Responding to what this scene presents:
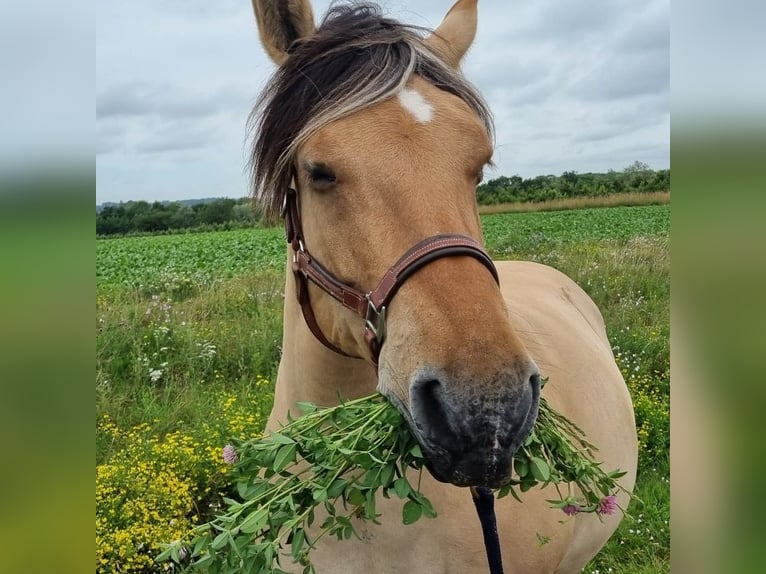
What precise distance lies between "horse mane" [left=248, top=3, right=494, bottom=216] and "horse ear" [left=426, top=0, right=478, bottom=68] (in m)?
0.27

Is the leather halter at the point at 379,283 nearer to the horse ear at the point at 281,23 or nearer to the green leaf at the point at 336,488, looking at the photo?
the green leaf at the point at 336,488

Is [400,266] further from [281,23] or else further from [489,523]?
[281,23]

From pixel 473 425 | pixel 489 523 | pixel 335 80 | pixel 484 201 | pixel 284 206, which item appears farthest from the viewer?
pixel 484 201

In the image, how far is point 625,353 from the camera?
6.27 meters

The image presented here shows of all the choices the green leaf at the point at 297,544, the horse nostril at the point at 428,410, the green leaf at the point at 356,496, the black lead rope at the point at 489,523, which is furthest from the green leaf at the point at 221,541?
the black lead rope at the point at 489,523

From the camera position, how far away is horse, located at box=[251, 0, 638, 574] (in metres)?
1.29

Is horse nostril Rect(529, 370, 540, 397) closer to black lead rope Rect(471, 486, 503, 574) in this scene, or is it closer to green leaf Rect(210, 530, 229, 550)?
black lead rope Rect(471, 486, 503, 574)

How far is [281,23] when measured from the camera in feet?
6.57

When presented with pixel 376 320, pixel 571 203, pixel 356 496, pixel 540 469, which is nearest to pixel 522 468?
pixel 540 469

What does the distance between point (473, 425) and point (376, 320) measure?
1.43ft

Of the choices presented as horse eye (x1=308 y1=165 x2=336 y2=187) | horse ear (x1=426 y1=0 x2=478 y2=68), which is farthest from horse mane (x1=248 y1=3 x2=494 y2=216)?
horse ear (x1=426 y1=0 x2=478 y2=68)
